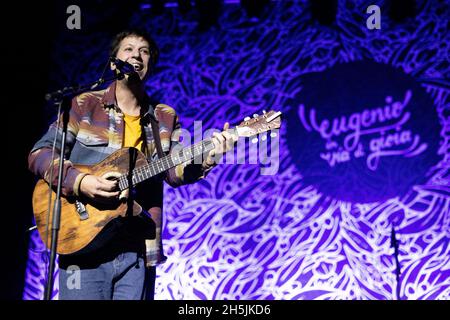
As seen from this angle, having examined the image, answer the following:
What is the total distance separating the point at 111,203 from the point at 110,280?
0.37 m

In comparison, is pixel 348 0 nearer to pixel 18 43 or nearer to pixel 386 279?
pixel 386 279

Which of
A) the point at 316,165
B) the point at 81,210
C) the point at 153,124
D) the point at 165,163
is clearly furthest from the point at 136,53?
the point at 316,165

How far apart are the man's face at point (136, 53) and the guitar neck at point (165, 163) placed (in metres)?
0.53

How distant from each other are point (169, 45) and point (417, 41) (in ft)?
5.60

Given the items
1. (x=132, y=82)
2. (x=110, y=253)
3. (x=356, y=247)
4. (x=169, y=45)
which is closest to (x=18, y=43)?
(x=169, y=45)

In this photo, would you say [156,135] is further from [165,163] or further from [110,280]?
[110,280]

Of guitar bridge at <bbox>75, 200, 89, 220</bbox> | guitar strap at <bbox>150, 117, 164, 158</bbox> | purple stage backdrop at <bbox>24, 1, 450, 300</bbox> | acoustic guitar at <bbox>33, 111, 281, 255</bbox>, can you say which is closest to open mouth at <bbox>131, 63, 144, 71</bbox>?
guitar strap at <bbox>150, 117, 164, 158</bbox>

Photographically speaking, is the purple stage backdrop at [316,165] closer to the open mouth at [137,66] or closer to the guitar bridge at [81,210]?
the open mouth at [137,66]

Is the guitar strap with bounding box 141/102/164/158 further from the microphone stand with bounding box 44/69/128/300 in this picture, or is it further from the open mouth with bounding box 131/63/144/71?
the microphone stand with bounding box 44/69/128/300

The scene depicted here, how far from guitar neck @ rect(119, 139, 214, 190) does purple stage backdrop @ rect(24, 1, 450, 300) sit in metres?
1.03

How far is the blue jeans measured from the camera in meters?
2.94

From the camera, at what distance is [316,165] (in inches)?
164

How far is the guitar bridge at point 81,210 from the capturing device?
10.2ft

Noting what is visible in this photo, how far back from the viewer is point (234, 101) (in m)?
4.35
